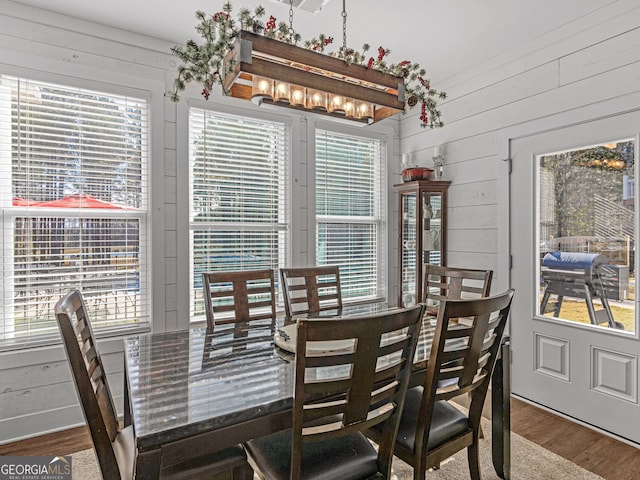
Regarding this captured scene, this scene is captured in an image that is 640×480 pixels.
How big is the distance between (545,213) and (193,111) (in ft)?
9.63

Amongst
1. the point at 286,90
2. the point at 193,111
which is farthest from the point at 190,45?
the point at 193,111

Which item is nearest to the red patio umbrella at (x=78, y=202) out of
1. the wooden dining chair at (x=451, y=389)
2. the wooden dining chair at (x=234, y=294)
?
the wooden dining chair at (x=234, y=294)

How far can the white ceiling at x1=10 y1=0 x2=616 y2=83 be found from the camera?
8.07 ft

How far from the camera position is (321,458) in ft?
4.72

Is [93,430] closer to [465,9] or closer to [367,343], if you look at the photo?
[367,343]

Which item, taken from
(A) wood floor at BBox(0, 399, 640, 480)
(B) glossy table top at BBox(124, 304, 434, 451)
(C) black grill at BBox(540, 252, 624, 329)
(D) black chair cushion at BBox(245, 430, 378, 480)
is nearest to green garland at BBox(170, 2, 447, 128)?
(B) glossy table top at BBox(124, 304, 434, 451)

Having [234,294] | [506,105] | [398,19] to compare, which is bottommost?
[234,294]

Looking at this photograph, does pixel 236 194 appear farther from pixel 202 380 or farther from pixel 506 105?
pixel 506 105

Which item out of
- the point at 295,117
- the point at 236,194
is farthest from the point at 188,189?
the point at 295,117

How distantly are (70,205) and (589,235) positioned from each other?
3684mm

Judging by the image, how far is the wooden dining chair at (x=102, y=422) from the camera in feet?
4.00

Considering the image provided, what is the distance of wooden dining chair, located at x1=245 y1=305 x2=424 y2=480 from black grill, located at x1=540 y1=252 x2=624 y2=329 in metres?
1.93

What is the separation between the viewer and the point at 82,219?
8.84 feet

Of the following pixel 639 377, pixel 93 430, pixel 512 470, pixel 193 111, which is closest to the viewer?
pixel 93 430
